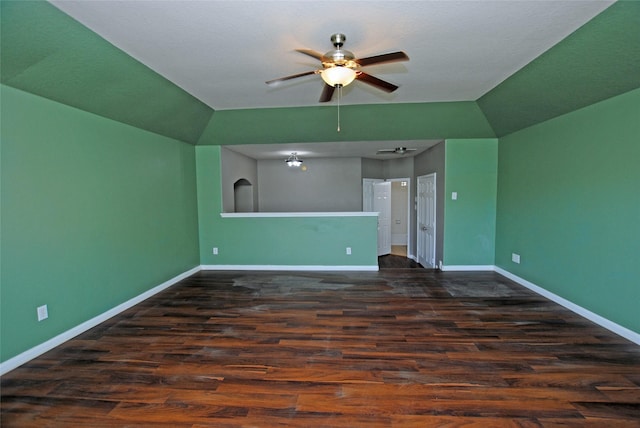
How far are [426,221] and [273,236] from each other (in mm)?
3267

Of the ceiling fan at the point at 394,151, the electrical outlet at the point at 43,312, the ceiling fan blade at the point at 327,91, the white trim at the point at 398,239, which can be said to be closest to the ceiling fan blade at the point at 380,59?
the ceiling fan blade at the point at 327,91

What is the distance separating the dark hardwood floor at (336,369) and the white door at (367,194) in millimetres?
3696

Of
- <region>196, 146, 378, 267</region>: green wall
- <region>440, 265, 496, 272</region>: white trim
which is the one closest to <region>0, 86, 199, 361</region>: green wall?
<region>196, 146, 378, 267</region>: green wall

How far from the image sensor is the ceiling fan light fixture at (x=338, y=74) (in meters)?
2.22

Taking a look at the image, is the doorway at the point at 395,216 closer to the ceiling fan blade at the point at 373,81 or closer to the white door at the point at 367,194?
the white door at the point at 367,194

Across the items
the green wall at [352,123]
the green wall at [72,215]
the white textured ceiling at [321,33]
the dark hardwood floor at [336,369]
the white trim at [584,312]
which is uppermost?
the white textured ceiling at [321,33]

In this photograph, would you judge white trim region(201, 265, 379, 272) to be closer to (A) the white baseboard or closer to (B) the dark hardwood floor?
(A) the white baseboard

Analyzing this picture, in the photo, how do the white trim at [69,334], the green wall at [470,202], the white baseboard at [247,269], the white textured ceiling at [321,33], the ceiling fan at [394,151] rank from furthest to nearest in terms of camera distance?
the ceiling fan at [394,151], the green wall at [470,202], the white baseboard at [247,269], the white trim at [69,334], the white textured ceiling at [321,33]

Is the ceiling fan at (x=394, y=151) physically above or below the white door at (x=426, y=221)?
above

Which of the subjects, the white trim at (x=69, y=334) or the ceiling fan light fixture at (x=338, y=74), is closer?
the ceiling fan light fixture at (x=338, y=74)

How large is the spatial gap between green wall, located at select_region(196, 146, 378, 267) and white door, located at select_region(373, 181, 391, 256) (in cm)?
259

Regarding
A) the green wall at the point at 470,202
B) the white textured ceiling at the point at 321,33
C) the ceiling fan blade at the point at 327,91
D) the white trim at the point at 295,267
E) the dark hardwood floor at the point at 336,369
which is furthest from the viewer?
the white trim at the point at 295,267

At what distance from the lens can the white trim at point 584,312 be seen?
8.85 ft

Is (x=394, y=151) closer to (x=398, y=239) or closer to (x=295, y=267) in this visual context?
(x=295, y=267)
